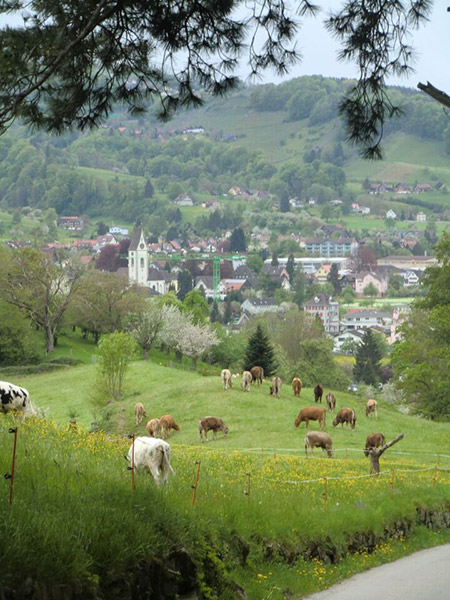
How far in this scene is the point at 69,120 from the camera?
17219 millimetres

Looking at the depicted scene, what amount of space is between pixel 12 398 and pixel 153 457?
8.45 metres

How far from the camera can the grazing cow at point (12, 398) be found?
2567 cm

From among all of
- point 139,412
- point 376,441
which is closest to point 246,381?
point 139,412

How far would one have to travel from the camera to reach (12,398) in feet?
84.8

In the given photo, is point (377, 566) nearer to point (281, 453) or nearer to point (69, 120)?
point (69, 120)

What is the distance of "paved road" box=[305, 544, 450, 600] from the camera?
53.0ft

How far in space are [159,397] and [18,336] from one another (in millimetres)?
28394

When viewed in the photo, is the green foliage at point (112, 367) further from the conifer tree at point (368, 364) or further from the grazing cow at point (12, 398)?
the conifer tree at point (368, 364)

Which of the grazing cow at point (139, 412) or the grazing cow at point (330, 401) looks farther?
the grazing cow at point (330, 401)

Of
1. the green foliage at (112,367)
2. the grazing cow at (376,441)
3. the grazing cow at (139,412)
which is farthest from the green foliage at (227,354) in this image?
the grazing cow at (376,441)

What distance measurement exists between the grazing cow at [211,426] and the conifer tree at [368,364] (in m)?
104

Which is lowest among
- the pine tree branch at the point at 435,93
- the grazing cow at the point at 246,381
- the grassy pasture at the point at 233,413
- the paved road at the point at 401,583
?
the grassy pasture at the point at 233,413

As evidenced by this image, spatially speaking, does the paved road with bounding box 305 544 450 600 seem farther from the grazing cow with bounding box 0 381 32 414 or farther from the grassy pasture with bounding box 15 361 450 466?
the grassy pasture with bounding box 15 361 450 466

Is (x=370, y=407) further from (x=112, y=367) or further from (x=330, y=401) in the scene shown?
(x=112, y=367)
